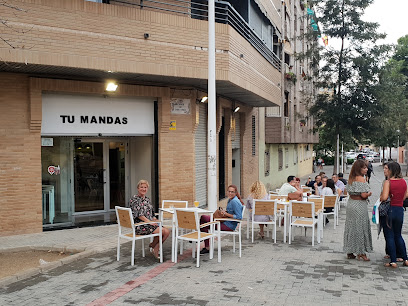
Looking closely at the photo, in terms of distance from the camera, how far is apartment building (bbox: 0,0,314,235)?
9.12 meters

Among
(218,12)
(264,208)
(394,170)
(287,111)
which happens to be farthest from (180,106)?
(287,111)

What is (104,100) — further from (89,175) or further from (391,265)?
(391,265)

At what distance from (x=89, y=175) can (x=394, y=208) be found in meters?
8.34

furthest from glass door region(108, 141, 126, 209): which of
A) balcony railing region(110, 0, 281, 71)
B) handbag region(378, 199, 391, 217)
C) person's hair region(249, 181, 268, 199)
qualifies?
handbag region(378, 199, 391, 217)

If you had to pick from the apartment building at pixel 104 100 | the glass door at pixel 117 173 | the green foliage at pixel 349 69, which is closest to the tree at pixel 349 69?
the green foliage at pixel 349 69

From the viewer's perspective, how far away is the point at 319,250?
27.2ft

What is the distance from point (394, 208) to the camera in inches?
278

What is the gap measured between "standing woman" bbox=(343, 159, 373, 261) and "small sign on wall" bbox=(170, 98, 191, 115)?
580 centimetres

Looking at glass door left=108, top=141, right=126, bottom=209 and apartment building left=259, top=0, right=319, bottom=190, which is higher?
apartment building left=259, top=0, right=319, bottom=190

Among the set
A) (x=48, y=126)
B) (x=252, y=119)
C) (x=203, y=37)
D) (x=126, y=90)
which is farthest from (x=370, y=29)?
(x=48, y=126)

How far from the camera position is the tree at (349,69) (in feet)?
60.1

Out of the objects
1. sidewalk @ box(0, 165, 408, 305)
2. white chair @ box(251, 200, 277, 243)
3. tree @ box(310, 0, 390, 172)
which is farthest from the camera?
tree @ box(310, 0, 390, 172)

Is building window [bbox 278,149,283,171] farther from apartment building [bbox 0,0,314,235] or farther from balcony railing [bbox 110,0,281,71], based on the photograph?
apartment building [bbox 0,0,314,235]

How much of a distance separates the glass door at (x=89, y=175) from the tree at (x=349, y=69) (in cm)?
1102
